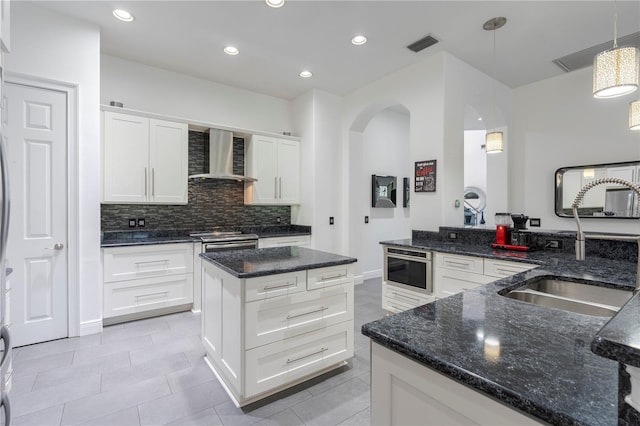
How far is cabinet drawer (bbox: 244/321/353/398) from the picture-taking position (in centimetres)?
183

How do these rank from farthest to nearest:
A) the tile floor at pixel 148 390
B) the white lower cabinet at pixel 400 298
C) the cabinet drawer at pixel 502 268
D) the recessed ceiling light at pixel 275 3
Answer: the white lower cabinet at pixel 400 298
the recessed ceiling light at pixel 275 3
the cabinet drawer at pixel 502 268
the tile floor at pixel 148 390

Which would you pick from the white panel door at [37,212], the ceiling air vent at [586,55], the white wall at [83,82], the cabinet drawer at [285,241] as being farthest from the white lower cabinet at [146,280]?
the ceiling air vent at [586,55]

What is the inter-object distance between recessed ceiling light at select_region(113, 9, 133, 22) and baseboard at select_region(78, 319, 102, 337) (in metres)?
2.96

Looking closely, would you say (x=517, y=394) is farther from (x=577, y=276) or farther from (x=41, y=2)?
(x=41, y=2)

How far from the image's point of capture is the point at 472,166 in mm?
7875

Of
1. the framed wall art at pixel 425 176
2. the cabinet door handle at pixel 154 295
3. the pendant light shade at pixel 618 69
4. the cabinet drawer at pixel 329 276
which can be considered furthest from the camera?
the framed wall art at pixel 425 176

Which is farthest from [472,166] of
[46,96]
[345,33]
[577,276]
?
[46,96]

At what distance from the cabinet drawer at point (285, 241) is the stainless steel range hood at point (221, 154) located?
35.4 inches

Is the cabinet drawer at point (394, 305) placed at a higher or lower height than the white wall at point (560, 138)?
lower

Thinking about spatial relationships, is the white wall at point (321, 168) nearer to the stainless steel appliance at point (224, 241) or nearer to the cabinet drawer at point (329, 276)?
the stainless steel appliance at point (224, 241)

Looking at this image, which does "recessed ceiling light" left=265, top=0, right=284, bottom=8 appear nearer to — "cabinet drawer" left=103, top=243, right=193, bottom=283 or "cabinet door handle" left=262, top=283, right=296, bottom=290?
"cabinet door handle" left=262, top=283, right=296, bottom=290

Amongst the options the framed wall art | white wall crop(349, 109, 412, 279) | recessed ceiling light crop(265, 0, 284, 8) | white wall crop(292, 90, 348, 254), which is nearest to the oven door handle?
white wall crop(292, 90, 348, 254)

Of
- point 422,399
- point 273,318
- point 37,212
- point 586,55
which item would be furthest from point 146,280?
point 586,55

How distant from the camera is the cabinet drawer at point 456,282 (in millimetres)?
2623
